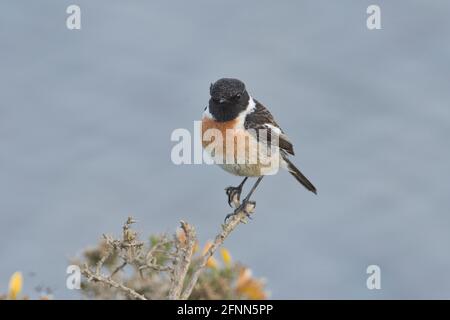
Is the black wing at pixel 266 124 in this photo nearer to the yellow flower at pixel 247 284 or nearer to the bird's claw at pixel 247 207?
the bird's claw at pixel 247 207

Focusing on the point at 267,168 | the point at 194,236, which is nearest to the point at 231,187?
the point at 267,168

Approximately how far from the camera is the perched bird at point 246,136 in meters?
8.45

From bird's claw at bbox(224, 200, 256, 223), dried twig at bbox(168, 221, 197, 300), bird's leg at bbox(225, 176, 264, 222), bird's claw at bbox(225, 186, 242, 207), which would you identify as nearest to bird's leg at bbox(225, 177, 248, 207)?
bird's claw at bbox(225, 186, 242, 207)

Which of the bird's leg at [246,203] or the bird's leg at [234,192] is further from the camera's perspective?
the bird's leg at [234,192]

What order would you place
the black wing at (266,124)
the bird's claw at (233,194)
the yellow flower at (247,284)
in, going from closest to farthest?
the black wing at (266,124) → the bird's claw at (233,194) → the yellow flower at (247,284)

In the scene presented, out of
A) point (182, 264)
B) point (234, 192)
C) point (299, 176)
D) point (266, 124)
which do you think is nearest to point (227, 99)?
point (266, 124)

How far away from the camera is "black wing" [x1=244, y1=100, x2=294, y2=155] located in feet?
28.5

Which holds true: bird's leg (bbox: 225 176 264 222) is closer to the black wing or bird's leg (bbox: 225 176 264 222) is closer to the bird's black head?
the black wing

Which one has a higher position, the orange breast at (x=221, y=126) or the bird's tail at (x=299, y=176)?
the orange breast at (x=221, y=126)

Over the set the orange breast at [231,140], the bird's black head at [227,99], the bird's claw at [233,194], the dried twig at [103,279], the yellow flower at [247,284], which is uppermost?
the bird's black head at [227,99]

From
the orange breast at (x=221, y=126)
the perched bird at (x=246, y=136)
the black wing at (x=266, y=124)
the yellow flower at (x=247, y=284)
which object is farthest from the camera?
the yellow flower at (x=247, y=284)

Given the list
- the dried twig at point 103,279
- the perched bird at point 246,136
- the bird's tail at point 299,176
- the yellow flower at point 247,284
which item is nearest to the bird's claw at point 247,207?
the perched bird at point 246,136
